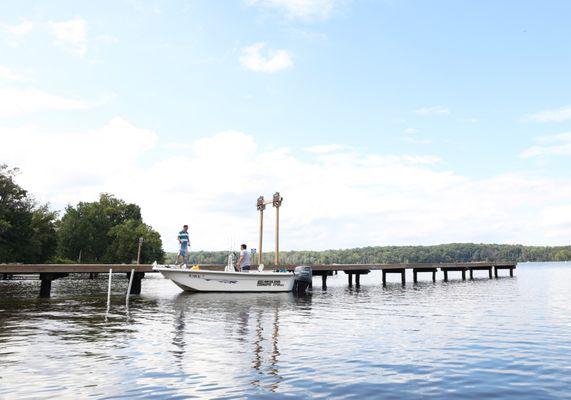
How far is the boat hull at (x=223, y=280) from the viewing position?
2852 cm

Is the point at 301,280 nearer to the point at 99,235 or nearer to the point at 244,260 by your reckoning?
the point at 244,260

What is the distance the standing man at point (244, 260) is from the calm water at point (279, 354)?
28.0ft

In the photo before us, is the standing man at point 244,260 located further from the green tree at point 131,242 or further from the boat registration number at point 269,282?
the green tree at point 131,242

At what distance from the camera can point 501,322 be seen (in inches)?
715

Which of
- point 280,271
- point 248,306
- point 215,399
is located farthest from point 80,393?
point 280,271

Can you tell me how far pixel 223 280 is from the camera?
28953mm

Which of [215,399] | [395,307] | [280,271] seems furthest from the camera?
[280,271]

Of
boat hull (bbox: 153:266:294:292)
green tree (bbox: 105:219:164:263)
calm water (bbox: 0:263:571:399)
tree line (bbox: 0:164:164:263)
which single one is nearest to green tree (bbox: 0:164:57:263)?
tree line (bbox: 0:164:164:263)

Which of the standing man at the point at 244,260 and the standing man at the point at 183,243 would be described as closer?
the standing man at the point at 183,243

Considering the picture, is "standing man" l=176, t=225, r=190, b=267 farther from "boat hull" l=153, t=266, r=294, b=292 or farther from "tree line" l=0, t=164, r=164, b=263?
"tree line" l=0, t=164, r=164, b=263

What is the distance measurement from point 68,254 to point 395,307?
83.5 meters

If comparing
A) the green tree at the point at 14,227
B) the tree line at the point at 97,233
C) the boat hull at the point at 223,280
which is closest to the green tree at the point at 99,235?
the tree line at the point at 97,233

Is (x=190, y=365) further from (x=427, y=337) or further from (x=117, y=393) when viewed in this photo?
(x=427, y=337)

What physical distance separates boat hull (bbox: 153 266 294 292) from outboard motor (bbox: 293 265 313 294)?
1.68m
